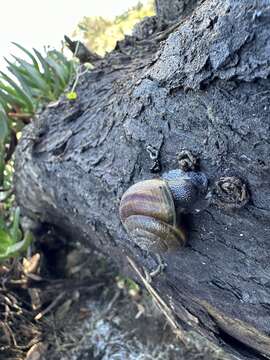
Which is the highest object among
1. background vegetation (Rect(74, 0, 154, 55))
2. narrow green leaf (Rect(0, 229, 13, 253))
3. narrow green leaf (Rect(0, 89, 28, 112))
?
background vegetation (Rect(74, 0, 154, 55))

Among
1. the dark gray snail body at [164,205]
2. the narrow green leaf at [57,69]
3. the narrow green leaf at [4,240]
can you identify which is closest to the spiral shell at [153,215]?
the dark gray snail body at [164,205]

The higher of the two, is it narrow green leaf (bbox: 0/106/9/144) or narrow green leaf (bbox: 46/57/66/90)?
narrow green leaf (bbox: 46/57/66/90)

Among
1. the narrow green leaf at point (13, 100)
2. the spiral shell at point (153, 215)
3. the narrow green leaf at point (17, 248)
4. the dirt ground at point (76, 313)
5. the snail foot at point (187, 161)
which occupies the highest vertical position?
the narrow green leaf at point (13, 100)

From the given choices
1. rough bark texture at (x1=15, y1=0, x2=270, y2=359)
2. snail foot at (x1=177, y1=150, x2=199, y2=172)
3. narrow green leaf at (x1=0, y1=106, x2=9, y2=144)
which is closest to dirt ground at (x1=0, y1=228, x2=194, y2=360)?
rough bark texture at (x1=15, y1=0, x2=270, y2=359)

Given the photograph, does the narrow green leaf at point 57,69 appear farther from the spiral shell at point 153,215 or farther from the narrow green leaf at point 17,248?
the spiral shell at point 153,215

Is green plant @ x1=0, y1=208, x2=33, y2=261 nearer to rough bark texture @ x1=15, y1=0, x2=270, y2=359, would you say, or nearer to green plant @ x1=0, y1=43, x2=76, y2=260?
green plant @ x1=0, y1=43, x2=76, y2=260

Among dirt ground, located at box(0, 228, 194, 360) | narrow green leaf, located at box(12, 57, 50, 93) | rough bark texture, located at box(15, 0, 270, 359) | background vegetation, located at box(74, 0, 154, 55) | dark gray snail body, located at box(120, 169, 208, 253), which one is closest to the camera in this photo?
rough bark texture, located at box(15, 0, 270, 359)

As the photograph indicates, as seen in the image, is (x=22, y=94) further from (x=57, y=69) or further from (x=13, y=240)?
(x=13, y=240)
